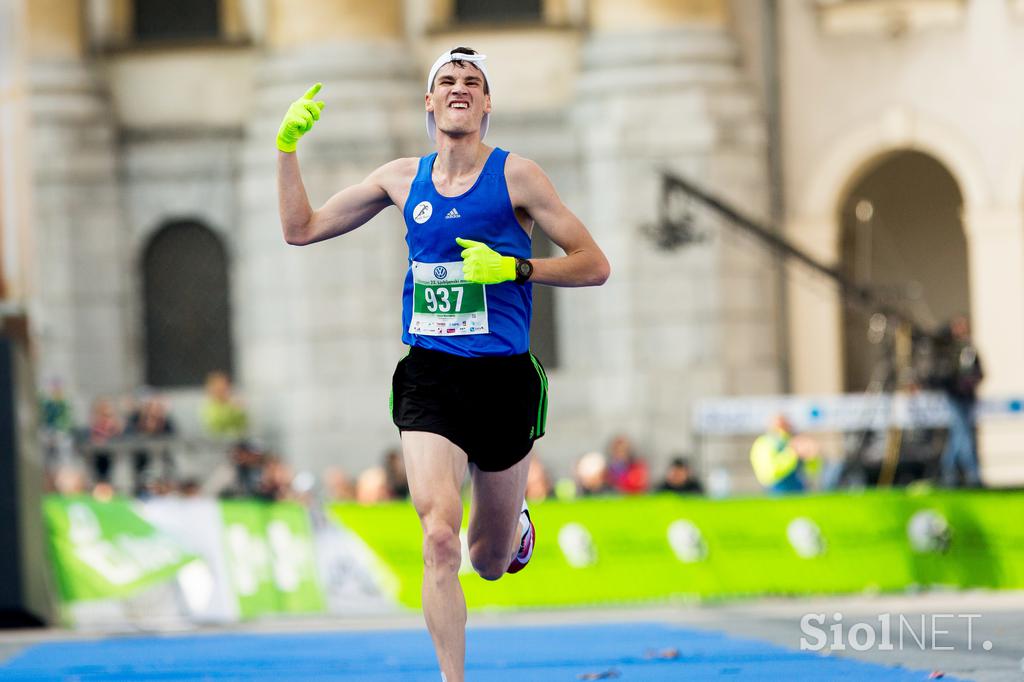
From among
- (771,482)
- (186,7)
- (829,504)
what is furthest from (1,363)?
(186,7)

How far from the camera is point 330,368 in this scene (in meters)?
28.4

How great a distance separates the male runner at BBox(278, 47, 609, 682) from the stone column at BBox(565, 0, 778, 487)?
19.5 metres

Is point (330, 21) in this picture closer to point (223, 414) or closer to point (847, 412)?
point (223, 414)

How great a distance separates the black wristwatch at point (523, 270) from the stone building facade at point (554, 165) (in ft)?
64.9

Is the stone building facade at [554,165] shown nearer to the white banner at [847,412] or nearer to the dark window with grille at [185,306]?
the dark window with grille at [185,306]

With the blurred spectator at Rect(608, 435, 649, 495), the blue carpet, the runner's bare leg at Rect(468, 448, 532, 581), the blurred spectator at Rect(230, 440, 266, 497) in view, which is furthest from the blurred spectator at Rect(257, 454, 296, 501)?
the runner's bare leg at Rect(468, 448, 532, 581)

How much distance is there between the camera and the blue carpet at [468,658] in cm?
1025

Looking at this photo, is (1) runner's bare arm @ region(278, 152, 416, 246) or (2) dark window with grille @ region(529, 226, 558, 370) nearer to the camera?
(1) runner's bare arm @ region(278, 152, 416, 246)

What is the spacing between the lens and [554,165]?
29.0 metres

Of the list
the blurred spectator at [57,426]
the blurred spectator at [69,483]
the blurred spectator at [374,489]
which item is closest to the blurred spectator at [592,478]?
the blurred spectator at [374,489]

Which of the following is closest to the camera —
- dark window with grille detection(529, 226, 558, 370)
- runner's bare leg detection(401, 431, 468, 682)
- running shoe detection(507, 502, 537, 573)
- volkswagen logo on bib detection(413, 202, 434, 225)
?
runner's bare leg detection(401, 431, 468, 682)

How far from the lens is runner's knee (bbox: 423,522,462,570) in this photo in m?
7.84

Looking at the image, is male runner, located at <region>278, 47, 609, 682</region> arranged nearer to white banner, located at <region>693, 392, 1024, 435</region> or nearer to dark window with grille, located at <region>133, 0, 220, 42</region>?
white banner, located at <region>693, 392, 1024, 435</region>

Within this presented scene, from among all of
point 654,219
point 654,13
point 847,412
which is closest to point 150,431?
point 654,219
